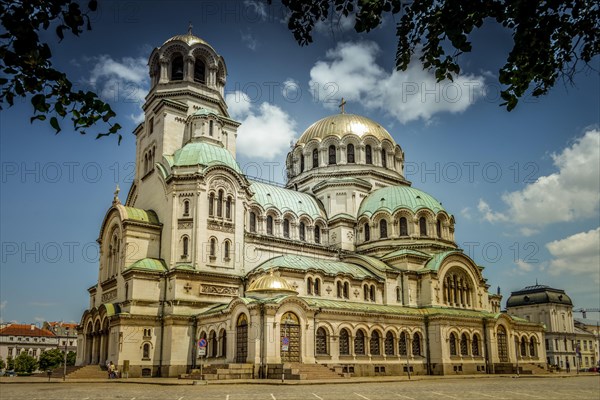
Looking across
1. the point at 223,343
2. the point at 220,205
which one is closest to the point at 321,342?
the point at 223,343

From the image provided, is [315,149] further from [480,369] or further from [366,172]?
[480,369]

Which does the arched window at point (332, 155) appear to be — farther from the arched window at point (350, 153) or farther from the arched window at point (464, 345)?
the arched window at point (464, 345)

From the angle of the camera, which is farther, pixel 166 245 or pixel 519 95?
pixel 166 245

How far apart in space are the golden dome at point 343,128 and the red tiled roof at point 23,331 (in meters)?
68.3

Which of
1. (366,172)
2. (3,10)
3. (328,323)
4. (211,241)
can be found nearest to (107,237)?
(211,241)

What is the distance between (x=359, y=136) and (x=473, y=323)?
23849 millimetres

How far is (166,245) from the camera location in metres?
45.6

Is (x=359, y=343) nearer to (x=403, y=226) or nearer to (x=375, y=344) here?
(x=375, y=344)

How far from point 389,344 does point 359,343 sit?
11.3ft

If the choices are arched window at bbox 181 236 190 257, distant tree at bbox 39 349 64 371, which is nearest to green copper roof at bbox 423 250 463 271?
arched window at bbox 181 236 190 257

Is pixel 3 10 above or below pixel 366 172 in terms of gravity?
below

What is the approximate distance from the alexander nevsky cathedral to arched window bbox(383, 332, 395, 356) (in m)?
0.09

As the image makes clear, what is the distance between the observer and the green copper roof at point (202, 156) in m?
46.7

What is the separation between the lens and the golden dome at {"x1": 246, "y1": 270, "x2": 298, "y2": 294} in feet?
131
